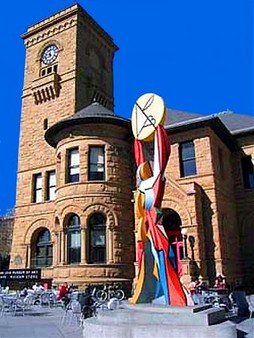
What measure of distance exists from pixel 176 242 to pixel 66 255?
20.5 feet

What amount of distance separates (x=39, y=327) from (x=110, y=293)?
29.7 ft

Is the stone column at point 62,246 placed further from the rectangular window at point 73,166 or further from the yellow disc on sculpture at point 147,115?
the yellow disc on sculpture at point 147,115

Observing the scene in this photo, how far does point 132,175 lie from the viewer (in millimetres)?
23094

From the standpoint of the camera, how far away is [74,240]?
826 inches

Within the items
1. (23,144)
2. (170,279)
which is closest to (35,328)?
(170,279)

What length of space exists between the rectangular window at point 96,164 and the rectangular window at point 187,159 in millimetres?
4699

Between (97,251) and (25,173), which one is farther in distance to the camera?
(25,173)

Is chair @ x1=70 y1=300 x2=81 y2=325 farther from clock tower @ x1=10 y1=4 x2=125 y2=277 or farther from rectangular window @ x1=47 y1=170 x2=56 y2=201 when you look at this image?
rectangular window @ x1=47 y1=170 x2=56 y2=201

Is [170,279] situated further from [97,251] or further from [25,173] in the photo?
[25,173]

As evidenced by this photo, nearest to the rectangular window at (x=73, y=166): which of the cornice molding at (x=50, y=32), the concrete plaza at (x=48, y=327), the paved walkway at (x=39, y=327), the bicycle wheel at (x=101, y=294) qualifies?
the bicycle wheel at (x=101, y=294)

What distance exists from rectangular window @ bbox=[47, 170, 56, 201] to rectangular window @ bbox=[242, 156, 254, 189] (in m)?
13.5

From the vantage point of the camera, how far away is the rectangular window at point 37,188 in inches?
1109

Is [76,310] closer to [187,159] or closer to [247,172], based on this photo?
[187,159]

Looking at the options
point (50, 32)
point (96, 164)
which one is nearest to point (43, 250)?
point (96, 164)
